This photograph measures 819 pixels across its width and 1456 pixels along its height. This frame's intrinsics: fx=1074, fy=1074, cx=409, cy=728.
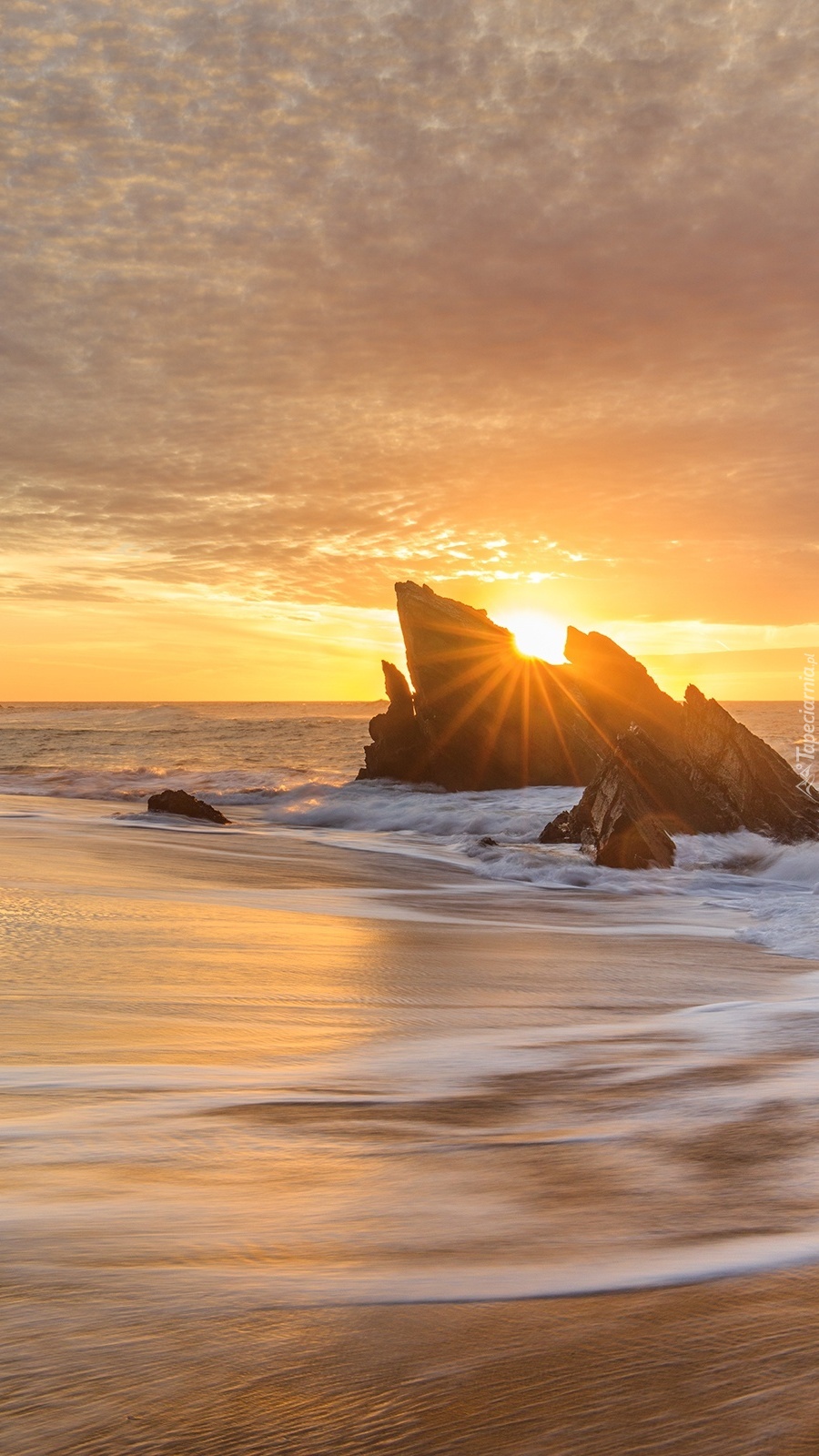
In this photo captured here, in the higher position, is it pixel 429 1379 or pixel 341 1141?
pixel 429 1379

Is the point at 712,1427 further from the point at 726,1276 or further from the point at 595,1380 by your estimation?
the point at 726,1276

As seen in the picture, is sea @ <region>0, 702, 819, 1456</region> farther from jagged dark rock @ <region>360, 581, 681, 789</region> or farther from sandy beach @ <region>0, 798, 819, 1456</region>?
jagged dark rock @ <region>360, 581, 681, 789</region>

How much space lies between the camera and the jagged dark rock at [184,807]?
25.4 meters

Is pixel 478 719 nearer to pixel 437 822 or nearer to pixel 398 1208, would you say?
pixel 437 822

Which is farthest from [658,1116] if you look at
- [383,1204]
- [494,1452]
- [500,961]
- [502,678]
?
[502,678]

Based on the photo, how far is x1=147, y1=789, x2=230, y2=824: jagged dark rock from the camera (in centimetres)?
2538

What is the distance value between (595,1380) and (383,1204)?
133 centimetres

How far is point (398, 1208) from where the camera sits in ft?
12.3

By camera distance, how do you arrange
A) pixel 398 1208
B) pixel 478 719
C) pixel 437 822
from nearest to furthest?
1. pixel 398 1208
2. pixel 437 822
3. pixel 478 719

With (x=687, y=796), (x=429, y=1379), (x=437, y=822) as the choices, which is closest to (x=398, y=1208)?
(x=429, y=1379)

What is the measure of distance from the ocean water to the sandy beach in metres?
5.93

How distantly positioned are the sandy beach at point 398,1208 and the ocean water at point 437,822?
5932mm

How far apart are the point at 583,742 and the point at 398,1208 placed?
30.4 metres

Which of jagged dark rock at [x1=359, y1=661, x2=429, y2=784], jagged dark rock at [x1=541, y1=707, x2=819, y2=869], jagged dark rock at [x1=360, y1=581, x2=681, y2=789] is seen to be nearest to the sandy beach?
jagged dark rock at [x1=541, y1=707, x2=819, y2=869]
